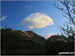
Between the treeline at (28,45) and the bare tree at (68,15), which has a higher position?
the bare tree at (68,15)

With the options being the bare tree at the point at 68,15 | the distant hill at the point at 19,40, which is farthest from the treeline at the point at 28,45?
the bare tree at the point at 68,15

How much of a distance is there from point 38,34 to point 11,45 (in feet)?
3.04

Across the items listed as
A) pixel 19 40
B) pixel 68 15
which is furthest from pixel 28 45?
pixel 68 15

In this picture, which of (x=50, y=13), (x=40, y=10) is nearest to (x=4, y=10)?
(x=40, y=10)

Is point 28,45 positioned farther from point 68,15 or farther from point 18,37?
point 68,15

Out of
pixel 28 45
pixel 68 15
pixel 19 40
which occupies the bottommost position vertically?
pixel 28 45

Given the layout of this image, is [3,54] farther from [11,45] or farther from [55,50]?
[55,50]

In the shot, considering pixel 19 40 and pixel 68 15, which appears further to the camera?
pixel 19 40

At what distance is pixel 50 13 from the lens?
3.79 m

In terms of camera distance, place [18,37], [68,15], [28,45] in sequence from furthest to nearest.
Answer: [28,45], [18,37], [68,15]

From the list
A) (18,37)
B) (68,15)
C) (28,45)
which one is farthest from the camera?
(28,45)

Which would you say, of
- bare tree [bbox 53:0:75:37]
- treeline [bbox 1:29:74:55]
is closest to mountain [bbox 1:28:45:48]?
treeline [bbox 1:29:74:55]

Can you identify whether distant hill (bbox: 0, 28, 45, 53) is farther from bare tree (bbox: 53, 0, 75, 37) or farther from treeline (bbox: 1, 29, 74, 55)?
bare tree (bbox: 53, 0, 75, 37)

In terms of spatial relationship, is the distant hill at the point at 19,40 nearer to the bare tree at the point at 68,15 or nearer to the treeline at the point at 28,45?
the treeline at the point at 28,45
